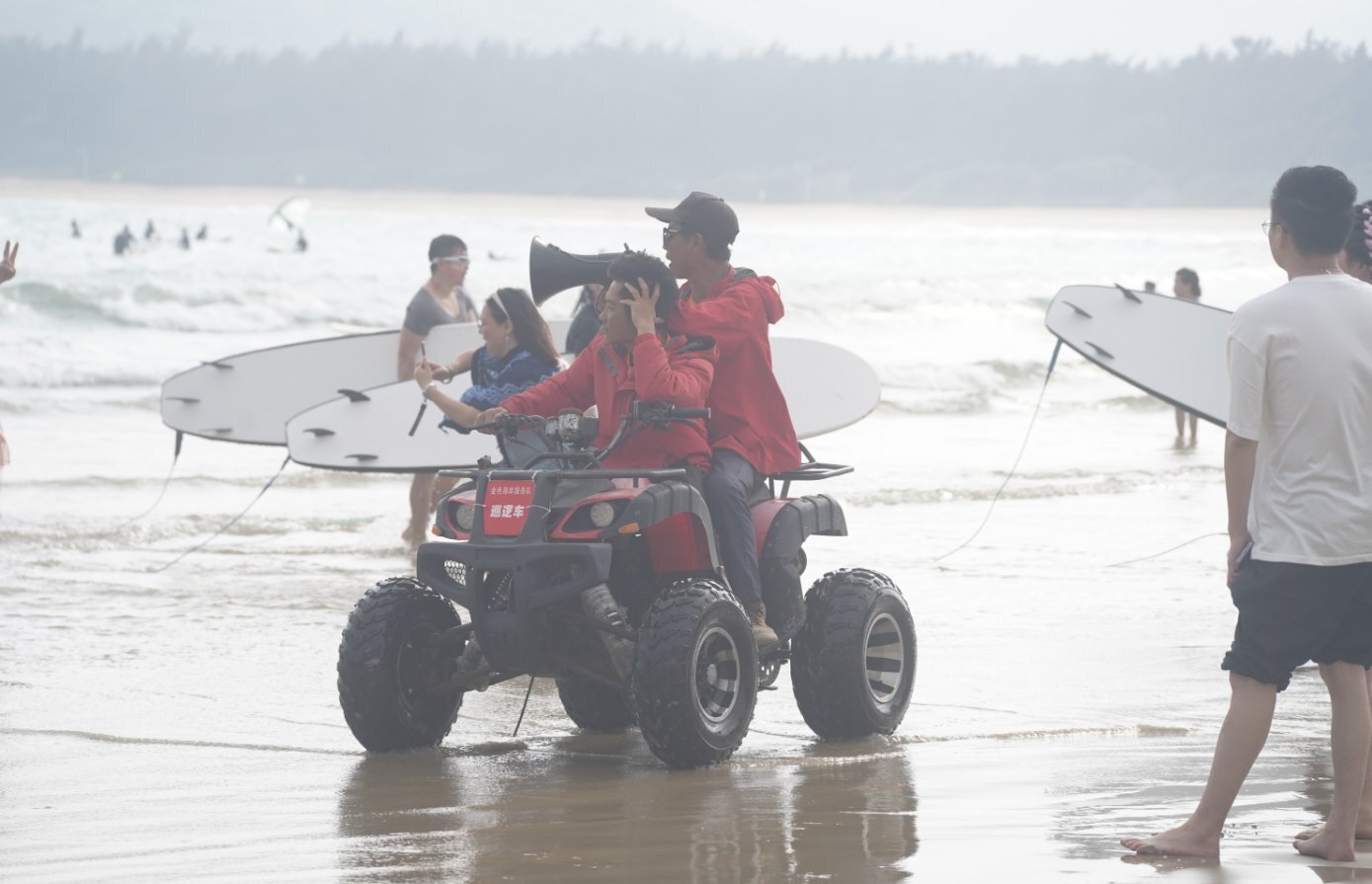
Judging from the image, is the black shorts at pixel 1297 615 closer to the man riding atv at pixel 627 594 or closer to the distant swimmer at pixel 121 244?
the man riding atv at pixel 627 594

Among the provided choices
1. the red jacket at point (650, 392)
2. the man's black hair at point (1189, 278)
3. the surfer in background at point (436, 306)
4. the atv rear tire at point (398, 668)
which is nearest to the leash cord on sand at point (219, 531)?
the surfer in background at point (436, 306)

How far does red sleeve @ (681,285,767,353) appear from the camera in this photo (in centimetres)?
568

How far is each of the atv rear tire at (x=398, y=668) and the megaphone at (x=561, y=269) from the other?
3.42 feet

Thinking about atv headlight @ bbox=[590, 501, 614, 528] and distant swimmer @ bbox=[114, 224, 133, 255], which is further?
distant swimmer @ bbox=[114, 224, 133, 255]

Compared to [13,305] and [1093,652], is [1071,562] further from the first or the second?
[13,305]

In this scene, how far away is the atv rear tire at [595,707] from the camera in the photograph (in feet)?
20.9

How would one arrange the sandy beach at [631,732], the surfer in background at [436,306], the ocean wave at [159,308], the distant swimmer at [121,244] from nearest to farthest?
the sandy beach at [631,732] → the surfer in background at [436,306] → the ocean wave at [159,308] → the distant swimmer at [121,244]

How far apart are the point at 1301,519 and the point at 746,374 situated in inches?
81.3

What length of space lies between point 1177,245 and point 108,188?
111035 mm

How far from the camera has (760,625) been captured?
5.77 metres

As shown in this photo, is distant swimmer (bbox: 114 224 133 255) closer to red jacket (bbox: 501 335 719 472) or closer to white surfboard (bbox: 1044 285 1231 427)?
white surfboard (bbox: 1044 285 1231 427)

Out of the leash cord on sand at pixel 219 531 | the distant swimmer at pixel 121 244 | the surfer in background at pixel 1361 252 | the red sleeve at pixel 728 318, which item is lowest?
the leash cord on sand at pixel 219 531

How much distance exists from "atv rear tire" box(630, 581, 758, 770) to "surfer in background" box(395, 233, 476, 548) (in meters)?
5.87

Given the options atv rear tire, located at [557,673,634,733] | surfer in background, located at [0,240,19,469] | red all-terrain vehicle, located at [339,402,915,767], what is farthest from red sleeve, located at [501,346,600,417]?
surfer in background, located at [0,240,19,469]
